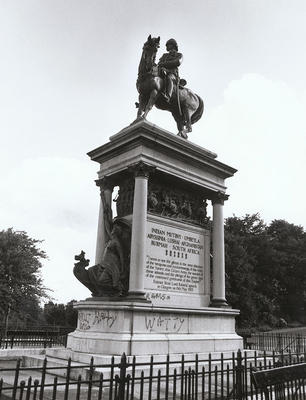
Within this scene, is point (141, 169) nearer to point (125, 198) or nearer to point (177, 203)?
point (125, 198)

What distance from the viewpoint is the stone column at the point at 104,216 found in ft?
42.7

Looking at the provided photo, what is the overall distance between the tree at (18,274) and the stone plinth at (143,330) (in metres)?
26.4

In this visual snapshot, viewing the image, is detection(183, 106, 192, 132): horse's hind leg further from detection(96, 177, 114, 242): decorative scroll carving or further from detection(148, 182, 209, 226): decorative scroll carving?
detection(96, 177, 114, 242): decorative scroll carving

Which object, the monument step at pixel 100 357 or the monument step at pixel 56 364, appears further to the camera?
the monument step at pixel 100 357

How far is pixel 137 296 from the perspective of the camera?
1100 centimetres

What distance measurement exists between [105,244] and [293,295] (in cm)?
4747

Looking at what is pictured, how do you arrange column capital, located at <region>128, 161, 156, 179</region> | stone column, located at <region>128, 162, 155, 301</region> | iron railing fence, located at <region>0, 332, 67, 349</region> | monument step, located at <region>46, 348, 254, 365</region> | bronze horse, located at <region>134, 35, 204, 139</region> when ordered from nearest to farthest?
1. monument step, located at <region>46, 348, 254, 365</region>
2. stone column, located at <region>128, 162, 155, 301</region>
3. column capital, located at <region>128, 161, 156, 179</region>
4. bronze horse, located at <region>134, 35, 204, 139</region>
5. iron railing fence, located at <region>0, 332, 67, 349</region>

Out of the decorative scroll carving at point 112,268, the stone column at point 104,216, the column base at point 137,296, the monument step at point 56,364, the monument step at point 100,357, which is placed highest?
the stone column at point 104,216

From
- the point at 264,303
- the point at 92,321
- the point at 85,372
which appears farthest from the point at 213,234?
the point at 264,303

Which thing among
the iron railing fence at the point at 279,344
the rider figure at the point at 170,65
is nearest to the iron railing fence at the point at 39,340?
the iron railing fence at the point at 279,344

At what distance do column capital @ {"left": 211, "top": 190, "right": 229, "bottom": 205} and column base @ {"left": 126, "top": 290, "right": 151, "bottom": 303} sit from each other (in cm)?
510

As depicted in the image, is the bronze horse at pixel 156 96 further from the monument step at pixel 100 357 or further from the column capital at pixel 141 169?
the monument step at pixel 100 357

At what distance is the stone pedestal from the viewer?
35.2 feet

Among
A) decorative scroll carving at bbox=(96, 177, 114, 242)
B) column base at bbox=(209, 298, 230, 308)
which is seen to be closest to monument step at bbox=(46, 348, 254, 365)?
column base at bbox=(209, 298, 230, 308)
